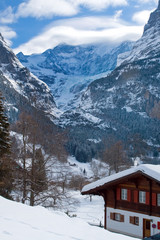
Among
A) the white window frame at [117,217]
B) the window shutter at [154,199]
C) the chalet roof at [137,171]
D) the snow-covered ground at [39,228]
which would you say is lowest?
the white window frame at [117,217]

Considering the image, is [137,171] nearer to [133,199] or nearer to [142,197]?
[142,197]

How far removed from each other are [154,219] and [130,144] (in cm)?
17117

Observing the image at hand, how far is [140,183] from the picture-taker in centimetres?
1658

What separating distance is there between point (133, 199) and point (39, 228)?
442 inches

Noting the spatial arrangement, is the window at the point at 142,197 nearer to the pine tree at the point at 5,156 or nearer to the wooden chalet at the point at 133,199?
the wooden chalet at the point at 133,199

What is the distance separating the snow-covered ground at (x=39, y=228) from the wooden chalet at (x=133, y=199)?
27.0 ft

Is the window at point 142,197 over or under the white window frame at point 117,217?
over

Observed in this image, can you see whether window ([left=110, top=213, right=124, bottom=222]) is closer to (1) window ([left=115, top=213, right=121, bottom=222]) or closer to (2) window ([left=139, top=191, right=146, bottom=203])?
(1) window ([left=115, top=213, right=121, bottom=222])

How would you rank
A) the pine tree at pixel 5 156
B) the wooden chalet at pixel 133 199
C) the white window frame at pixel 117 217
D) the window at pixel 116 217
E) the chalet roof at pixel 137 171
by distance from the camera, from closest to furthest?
1. the chalet roof at pixel 137 171
2. the wooden chalet at pixel 133 199
3. the pine tree at pixel 5 156
4. the window at pixel 116 217
5. the white window frame at pixel 117 217

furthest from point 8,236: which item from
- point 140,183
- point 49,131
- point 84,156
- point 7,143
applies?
point 84,156

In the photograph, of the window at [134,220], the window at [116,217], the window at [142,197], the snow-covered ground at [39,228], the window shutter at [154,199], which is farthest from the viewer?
the window at [116,217]

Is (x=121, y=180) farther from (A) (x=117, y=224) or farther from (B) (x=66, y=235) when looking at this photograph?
(B) (x=66, y=235)

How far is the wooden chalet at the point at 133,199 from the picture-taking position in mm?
15688

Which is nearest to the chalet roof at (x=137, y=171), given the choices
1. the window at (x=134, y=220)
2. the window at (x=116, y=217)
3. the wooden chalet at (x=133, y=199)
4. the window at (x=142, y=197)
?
the wooden chalet at (x=133, y=199)
